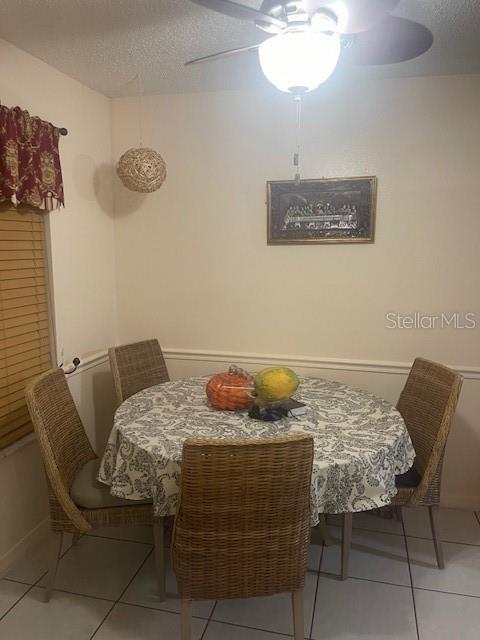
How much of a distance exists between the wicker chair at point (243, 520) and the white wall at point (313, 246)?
1.43 meters

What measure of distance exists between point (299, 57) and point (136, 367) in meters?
1.83

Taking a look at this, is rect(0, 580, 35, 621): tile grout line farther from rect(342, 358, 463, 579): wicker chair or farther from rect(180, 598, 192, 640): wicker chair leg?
rect(342, 358, 463, 579): wicker chair

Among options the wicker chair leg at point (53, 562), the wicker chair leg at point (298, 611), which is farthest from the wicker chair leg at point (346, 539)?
the wicker chair leg at point (53, 562)

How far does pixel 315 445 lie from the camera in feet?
5.70

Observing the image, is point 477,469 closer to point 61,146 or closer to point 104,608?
point 104,608

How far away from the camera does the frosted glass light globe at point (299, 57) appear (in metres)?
1.40

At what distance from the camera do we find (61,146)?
2477 millimetres

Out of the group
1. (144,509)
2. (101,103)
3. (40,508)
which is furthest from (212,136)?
(40,508)

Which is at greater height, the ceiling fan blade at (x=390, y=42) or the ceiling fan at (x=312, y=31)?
the ceiling fan blade at (x=390, y=42)

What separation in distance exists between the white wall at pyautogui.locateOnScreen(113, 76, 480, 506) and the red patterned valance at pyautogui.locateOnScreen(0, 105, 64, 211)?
678mm

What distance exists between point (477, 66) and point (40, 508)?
3.07m

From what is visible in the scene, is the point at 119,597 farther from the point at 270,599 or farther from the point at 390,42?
the point at 390,42

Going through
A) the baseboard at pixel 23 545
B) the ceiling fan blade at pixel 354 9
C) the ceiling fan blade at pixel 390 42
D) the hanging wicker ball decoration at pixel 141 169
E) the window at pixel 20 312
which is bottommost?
the baseboard at pixel 23 545

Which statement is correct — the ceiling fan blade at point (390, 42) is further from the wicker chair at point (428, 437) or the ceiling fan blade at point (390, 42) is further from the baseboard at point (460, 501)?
the baseboard at point (460, 501)
